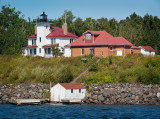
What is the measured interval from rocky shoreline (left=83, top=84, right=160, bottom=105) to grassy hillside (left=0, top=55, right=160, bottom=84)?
224 centimetres

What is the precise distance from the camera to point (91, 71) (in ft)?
165

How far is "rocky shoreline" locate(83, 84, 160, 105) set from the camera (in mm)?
39812

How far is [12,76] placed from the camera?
51594mm

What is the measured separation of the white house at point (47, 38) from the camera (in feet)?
217

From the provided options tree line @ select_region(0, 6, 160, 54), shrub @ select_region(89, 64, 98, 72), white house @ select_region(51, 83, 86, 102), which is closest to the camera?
white house @ select_region(51, 83, 86, 102)

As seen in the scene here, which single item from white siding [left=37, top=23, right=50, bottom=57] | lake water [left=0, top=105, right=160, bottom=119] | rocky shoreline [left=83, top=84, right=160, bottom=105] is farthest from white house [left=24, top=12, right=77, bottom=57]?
lake water [left=0, top=105, right=160, bottom=119]

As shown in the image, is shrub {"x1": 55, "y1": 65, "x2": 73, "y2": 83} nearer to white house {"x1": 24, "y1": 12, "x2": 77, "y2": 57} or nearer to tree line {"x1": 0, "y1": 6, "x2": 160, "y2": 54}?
white house {"x1": 24, "y1": 12, "x2": 77, "y2": 57}

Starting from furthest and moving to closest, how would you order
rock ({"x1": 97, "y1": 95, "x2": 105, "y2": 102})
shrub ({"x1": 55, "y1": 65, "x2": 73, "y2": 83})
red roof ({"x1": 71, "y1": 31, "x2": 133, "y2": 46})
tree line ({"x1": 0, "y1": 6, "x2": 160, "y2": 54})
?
1. tree line ({"x1": 0, "y1": 6, "x2": 160, "y2": 54})
2. red roof ({"x1": 71, "y1": 31, "x2": 133, "y2": 46})
3. shrub ({"x1": 55, "y1": 65, "x2": 73, "y2": 83})
4. rock ({"x1": 97, "y1": 95, "x2": 105, "y2": 102})

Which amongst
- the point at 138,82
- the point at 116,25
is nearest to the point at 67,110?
the point at 138,82

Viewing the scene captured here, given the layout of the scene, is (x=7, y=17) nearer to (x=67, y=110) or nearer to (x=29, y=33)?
(x=29, y=33)

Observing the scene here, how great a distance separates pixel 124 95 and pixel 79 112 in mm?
9268

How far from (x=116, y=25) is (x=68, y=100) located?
58.5m

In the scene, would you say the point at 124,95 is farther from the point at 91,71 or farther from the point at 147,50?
the point at 147,50

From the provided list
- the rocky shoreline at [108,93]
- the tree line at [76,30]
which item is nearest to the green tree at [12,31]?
the tree line at [76,30]
